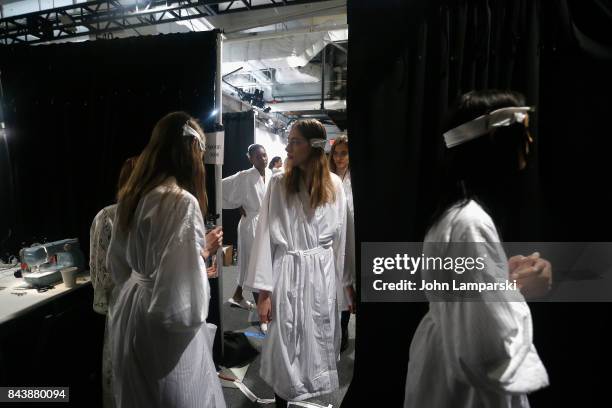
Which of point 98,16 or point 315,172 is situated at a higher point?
point 98,16

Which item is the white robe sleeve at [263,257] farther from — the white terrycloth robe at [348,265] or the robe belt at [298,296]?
the white terrycloth robe at [348,265]

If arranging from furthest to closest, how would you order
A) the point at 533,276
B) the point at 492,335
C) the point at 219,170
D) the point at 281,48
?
the point at 281,48 → the point at 219,170 → the point at 533,276 → the point at 492,335

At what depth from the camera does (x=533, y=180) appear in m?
1.40

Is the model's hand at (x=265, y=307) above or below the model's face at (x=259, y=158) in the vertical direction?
below

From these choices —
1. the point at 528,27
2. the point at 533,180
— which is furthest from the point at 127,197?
the point at 528,27

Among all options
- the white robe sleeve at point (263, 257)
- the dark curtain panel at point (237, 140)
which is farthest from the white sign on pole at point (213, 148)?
the dark curtain panel at point (237, 140)

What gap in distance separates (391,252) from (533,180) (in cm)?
69

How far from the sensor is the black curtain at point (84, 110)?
7.26 feet

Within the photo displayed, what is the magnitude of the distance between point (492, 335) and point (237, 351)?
2.39 metres

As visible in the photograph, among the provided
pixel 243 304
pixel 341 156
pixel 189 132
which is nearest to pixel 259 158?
pixel 341 156

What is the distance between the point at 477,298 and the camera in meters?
0.80

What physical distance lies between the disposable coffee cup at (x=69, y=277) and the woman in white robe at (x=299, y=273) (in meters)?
1.20

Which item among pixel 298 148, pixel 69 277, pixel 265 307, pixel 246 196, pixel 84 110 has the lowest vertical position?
pixel 265 307

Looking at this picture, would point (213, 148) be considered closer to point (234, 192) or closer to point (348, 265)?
point (348, 265)
